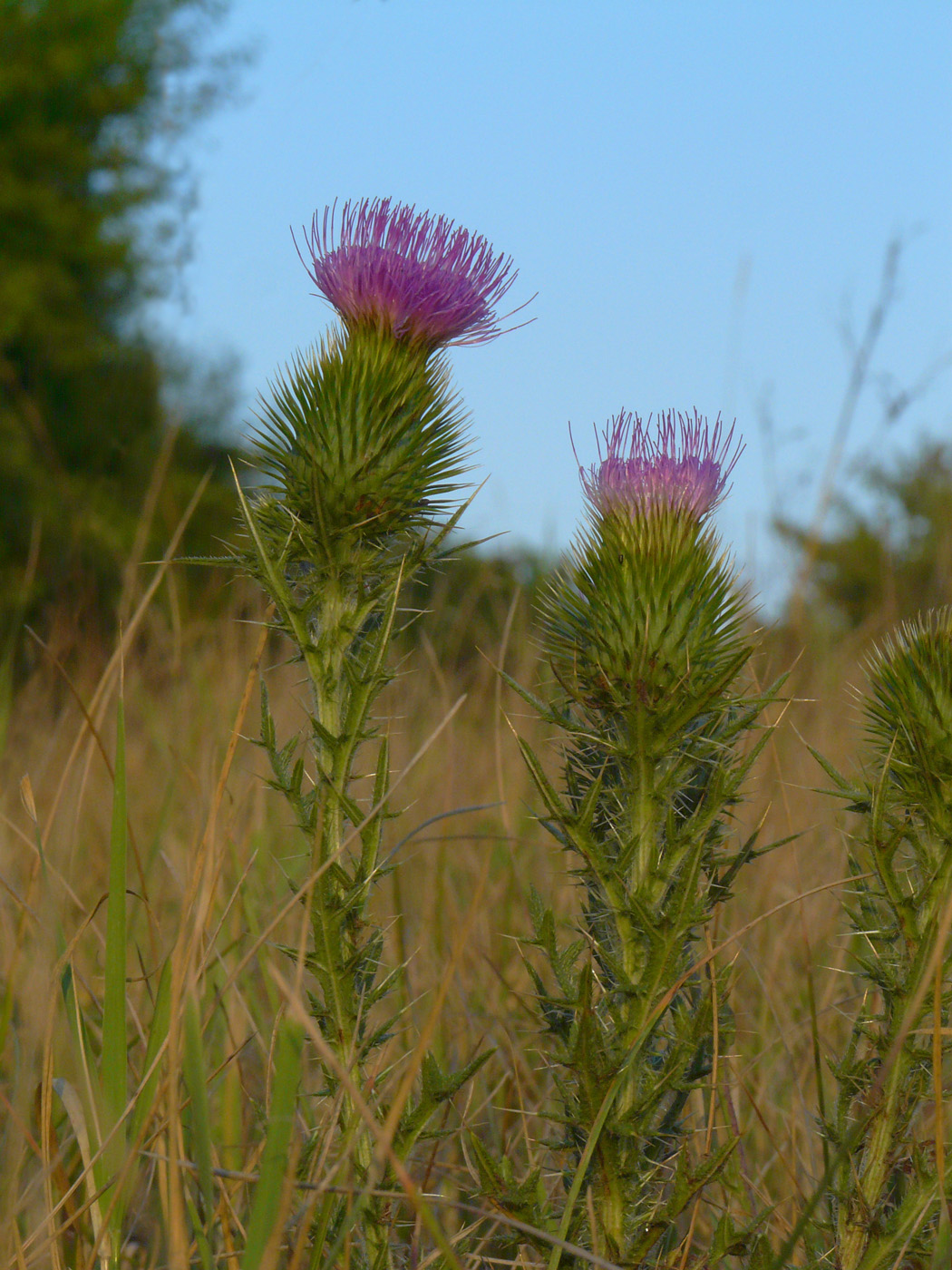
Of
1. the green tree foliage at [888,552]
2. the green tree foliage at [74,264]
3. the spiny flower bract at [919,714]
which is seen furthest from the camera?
the green tree foliage at [74,264]

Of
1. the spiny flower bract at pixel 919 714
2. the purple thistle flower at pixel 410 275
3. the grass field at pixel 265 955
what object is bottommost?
the grass field at pixel 265 955

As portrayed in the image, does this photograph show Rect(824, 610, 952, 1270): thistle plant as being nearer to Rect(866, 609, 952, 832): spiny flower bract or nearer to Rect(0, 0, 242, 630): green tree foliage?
Rect(866, 609, 952, 832): spiny flower bract

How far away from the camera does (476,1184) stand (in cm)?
220

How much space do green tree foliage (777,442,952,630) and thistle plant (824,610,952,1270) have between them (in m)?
1.96

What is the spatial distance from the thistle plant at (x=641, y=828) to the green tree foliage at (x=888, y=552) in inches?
75.9

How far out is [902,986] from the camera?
63.6 inches

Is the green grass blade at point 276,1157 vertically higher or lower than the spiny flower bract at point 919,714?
lower

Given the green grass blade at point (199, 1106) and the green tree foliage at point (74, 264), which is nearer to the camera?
the green grass blade at point (199, 1106)

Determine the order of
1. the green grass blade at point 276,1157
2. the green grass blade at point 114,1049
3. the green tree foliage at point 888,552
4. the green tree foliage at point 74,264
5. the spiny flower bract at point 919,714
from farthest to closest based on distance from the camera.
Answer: the green tree foliage at point 74,264
the green tree foliage at point 888,552
the spiny flower bract at point 919,714
the green grass blade at point 114,1049
the green grass blade at point 276,1157

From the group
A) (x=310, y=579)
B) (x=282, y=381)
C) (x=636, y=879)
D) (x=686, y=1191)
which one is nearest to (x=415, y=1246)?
(x=686, y=1191)

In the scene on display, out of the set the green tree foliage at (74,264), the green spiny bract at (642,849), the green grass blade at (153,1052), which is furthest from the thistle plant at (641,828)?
the green tree foliage at (74,264)

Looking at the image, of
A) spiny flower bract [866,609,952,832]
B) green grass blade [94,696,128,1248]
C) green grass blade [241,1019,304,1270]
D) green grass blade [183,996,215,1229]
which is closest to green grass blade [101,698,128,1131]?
green grass blade [94,696,128,1248]

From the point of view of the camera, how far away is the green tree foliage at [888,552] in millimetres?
6835

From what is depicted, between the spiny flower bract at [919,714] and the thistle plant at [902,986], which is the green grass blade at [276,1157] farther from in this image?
the spiny flower bract at [919,714]
